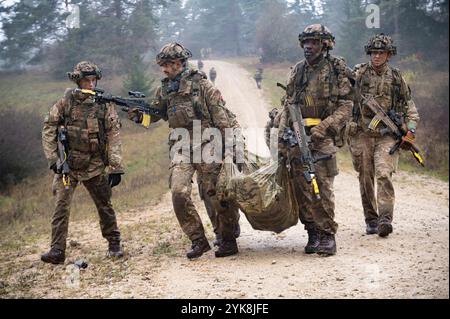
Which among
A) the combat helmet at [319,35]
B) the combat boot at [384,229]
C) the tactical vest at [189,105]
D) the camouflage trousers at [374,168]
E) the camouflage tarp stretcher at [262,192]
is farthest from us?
the camouflage trousers at [374,168]

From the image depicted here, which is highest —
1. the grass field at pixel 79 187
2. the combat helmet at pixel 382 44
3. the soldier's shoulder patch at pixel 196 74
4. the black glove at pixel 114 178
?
the combat helmet at pixel 382 44

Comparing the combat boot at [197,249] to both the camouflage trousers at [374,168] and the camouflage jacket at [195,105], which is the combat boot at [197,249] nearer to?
the camouflage jacket at [195,105]

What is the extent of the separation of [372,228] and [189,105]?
297 cm

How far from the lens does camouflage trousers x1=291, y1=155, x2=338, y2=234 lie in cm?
634

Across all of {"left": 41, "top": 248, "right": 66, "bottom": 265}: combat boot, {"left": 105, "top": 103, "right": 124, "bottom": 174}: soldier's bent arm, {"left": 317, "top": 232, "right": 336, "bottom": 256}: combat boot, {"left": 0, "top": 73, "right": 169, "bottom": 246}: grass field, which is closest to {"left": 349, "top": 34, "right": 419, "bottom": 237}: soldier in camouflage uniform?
{"left": 317, "top": 232, "right": 336, "bottom": 256}: combat boot

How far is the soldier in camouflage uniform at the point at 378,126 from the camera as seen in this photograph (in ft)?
23.4

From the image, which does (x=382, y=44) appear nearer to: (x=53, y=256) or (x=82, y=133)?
(x=82, y=133)

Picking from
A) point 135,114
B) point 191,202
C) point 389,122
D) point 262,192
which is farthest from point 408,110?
point 135,114

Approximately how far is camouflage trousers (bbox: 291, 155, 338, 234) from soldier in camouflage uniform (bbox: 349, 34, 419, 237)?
0.98 m

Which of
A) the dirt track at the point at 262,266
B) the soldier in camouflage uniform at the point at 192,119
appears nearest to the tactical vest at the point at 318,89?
the soldier in camouflage uniform at the point at 192,119

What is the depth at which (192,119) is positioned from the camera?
6.46 metres

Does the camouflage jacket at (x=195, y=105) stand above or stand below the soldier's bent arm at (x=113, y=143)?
above

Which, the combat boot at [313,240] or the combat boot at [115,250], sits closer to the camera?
the combat boot at [313,240]

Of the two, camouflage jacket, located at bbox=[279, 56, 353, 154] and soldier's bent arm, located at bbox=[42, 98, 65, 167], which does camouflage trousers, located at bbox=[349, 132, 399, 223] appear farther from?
soldier's bent arm, located at bbox=[42, 98, 65, 167]
